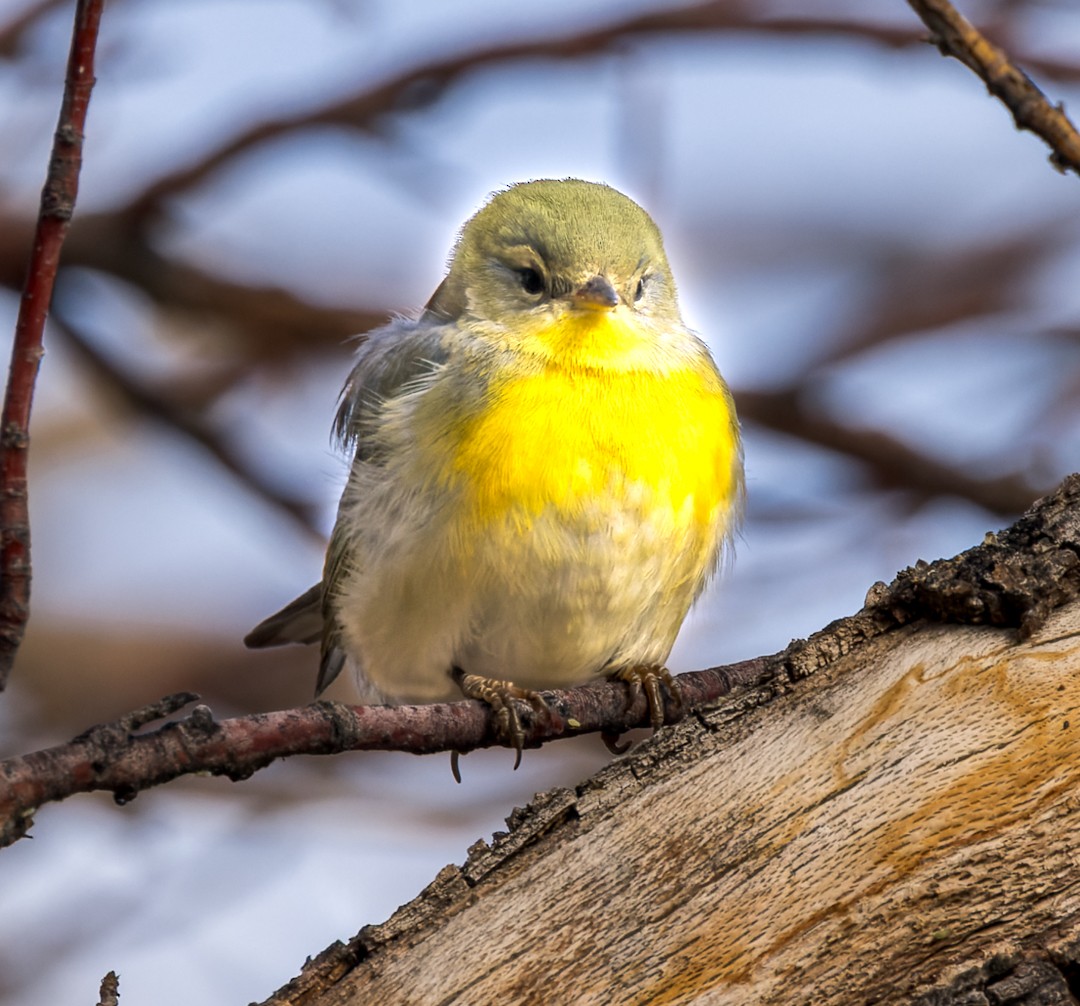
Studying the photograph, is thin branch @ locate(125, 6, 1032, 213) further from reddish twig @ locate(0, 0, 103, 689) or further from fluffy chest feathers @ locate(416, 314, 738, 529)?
reddish twig @ locate(0, 0, 103, 689)

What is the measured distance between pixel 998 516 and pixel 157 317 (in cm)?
305

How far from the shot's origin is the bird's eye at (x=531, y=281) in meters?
3.72

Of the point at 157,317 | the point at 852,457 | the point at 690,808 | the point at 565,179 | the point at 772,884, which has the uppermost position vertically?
the point at 157,317

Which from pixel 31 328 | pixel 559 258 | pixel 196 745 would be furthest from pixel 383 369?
pixel 31 328

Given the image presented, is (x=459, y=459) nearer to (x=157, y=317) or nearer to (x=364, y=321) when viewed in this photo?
(x=364, y=321)

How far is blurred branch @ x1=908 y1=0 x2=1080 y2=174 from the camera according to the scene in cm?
Result: 177

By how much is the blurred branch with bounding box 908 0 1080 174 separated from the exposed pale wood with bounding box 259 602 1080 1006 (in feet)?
2.75

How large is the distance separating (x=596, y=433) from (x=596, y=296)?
0.42 m

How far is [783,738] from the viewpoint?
239 cm

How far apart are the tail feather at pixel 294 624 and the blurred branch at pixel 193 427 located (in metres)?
0.83

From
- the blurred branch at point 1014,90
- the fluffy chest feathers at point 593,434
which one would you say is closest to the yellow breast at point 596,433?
the fluffy chest feathers at point 593,434

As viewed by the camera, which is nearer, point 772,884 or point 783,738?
point 772,884

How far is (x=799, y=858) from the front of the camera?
223cm

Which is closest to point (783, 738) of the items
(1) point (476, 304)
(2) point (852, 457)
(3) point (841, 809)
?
(3) point (841, 809)
